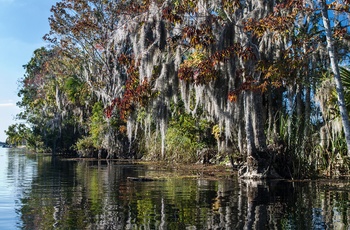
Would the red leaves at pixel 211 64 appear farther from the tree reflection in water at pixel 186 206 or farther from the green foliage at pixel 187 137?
the green foliage at pixel 187 137

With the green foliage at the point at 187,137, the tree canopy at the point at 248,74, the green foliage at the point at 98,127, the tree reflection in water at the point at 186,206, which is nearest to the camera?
the tree reflection in water at the point at 186,206

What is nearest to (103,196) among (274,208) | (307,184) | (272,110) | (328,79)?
(274,208)

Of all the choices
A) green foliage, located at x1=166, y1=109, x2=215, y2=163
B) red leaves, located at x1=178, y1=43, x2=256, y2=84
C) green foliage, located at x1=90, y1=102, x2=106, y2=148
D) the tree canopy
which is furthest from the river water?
green foliage, located at x1=90, y1=102, x2=106, y2=148

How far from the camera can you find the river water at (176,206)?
691cm

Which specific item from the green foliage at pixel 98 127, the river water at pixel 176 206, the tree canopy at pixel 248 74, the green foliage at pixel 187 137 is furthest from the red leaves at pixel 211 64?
the green foliage at pixel 98 127

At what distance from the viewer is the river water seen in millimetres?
6914

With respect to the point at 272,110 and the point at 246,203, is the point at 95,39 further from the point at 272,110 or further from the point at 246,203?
the point at 246,203

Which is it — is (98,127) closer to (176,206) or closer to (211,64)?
(211,64)

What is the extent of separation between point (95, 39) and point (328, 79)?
2260cm

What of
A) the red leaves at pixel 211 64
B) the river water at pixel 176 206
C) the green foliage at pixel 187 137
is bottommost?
the river water at pixel 176 206

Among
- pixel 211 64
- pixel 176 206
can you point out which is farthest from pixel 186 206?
pixel 211 64

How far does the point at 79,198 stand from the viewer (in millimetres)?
9977

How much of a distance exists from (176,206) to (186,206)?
197 millimetres

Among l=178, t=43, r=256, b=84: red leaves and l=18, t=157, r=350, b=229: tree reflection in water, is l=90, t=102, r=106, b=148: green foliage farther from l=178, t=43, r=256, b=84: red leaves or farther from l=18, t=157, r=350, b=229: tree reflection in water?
l=178, t=43, r=256, b=84: red leaves
